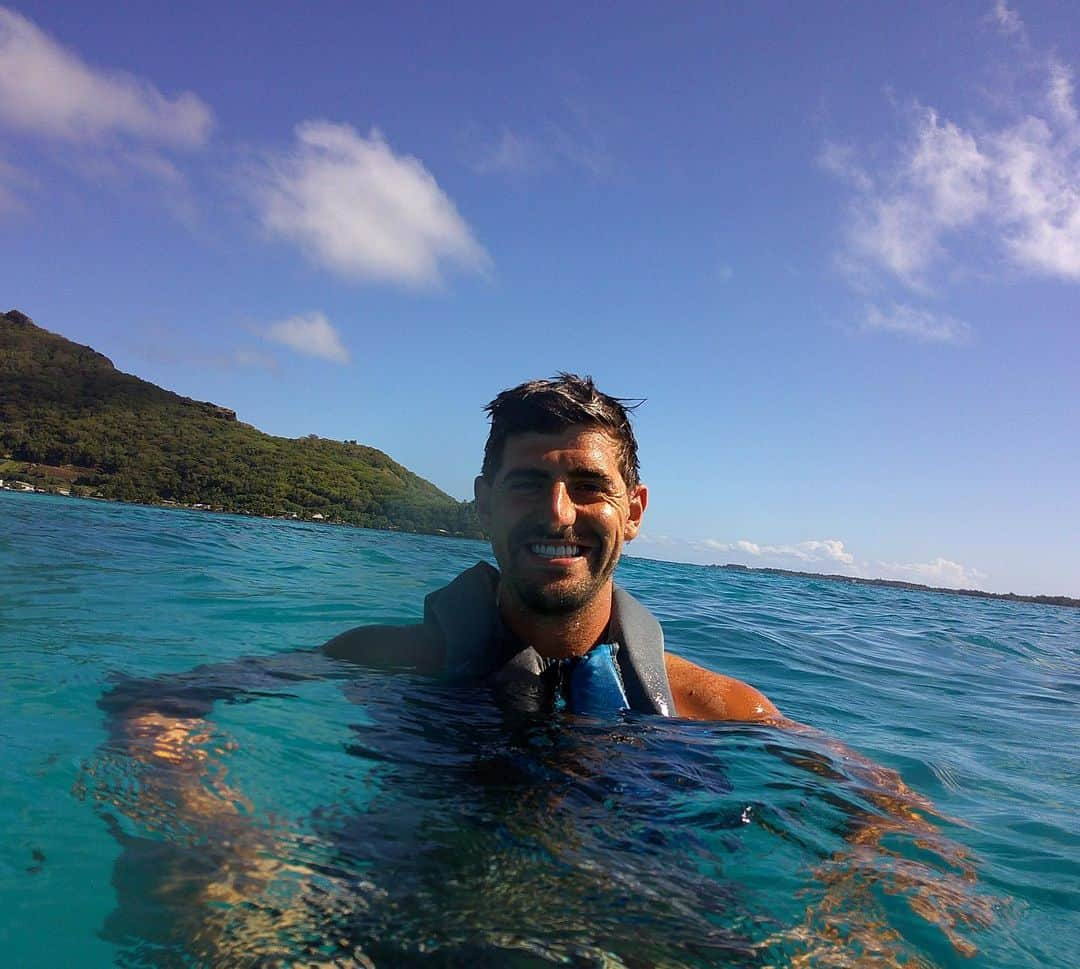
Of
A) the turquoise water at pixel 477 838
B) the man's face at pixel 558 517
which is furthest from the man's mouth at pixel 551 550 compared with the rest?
the turquoise water at pixel 477 838

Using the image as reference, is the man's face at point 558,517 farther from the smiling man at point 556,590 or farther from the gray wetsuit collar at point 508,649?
the gray wetsuit collar at point 508,649

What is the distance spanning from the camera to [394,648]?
13.9 feet

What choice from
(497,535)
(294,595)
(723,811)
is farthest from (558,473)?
(294,595)

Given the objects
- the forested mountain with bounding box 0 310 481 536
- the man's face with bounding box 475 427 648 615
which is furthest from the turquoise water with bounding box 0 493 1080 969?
the forested mountain with bounding box 0 310 481 536

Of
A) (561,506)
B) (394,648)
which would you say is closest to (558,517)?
(561,506)

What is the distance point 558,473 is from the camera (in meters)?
3.47

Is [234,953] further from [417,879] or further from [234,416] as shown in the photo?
[234,416]

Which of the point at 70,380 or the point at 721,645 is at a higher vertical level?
the point at 70,380

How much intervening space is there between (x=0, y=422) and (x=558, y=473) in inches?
4279

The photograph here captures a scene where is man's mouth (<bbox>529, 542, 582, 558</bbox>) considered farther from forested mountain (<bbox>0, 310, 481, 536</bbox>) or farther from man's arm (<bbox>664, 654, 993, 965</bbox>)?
forested mountain (<bbox>0, 310, 481, 536</bbox>)

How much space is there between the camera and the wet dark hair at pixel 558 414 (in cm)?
354

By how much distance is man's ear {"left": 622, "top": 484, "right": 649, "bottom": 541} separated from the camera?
3.90 meters

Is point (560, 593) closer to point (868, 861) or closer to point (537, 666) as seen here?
point (537, 666)

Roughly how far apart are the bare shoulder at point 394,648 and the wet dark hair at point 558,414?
3.82ft
